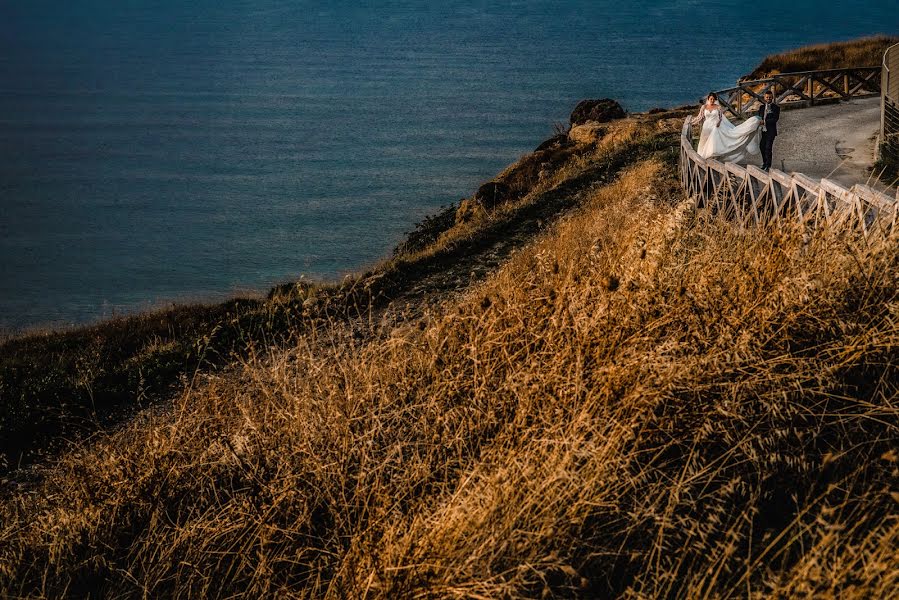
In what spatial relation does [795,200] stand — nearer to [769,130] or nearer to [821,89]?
[769,130]

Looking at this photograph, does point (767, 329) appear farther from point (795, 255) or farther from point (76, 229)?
point (76, 229)

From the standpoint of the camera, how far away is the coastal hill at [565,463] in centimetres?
348

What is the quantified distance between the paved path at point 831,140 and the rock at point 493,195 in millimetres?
9778

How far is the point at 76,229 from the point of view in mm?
44375

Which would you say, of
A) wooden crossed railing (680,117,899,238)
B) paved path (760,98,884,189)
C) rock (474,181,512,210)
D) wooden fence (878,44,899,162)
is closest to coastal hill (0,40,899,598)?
wooden crossed railing (680,117,899,238)

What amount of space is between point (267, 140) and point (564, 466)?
68162 mm

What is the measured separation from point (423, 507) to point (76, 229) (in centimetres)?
4638

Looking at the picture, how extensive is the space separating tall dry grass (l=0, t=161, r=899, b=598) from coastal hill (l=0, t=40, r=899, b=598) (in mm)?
21

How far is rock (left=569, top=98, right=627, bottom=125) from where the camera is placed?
38.3m

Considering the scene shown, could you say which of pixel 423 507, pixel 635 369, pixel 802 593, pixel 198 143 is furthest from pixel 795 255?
pixel 198 143

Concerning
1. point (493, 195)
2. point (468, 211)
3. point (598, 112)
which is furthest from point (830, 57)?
point (468, 211)

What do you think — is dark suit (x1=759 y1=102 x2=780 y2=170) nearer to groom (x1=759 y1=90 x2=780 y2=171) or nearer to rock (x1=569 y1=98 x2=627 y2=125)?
groom (x1=759 y1=90 x2=780 y2=171)

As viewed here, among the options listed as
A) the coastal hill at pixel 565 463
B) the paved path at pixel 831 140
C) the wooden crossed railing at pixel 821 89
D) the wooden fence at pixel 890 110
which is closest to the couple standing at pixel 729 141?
the paved path at pixel 831 140

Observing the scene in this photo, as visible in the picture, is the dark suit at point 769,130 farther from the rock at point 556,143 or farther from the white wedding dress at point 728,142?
the rock at point 556,143
